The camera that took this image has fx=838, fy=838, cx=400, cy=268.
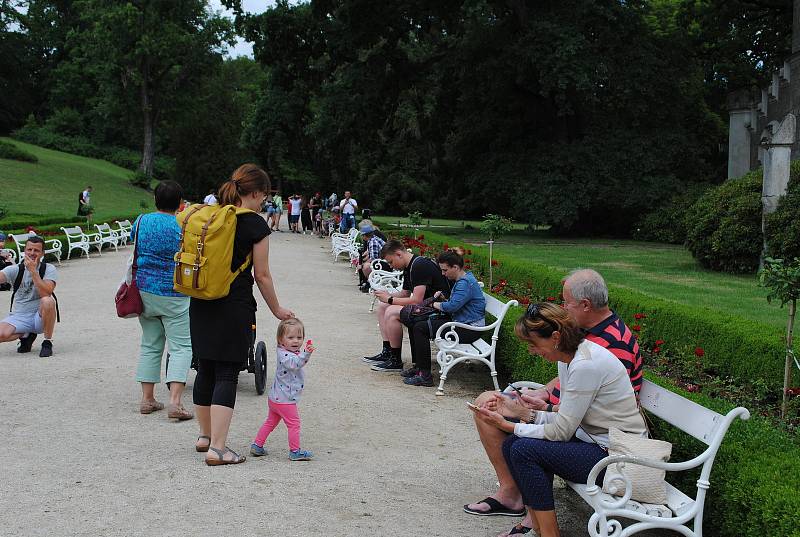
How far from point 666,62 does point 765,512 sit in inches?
1072

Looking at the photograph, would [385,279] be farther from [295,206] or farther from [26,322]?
[295,206]

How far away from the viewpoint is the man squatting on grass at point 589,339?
4344mm

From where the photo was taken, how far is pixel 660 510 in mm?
3689

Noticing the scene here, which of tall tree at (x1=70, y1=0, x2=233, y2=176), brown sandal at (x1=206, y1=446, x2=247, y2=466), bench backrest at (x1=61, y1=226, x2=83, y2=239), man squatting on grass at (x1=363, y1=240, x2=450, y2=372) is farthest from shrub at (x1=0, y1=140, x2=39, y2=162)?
brown sandal at (x1=206, y1=446, x2=247, y2=466)

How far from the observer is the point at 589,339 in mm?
4363

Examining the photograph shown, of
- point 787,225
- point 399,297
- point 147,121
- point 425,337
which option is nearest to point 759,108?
point 787,225

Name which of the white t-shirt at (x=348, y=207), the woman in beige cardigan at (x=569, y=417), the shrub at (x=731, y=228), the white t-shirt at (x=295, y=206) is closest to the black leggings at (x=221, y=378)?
the woman in beige cardigan at (x=569, y=417)

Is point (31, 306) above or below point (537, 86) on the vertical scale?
below

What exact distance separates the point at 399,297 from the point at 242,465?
356 centimetres

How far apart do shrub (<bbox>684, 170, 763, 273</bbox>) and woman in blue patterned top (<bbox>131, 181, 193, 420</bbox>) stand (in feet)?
41.5

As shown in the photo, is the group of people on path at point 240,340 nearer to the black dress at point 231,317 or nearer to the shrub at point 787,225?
the black dress at point 231,317

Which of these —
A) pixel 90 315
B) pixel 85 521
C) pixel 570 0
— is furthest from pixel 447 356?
pixel 570 0

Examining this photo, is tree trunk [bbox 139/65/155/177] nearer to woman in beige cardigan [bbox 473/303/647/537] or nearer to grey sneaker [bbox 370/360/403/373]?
grey sneaker [bbox 370/360/403/373]

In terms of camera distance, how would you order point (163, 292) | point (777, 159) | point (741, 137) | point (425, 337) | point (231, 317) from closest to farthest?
point (231, 317), point (163, 292), point (425, 337), point (777, 159), point (741, 137)
